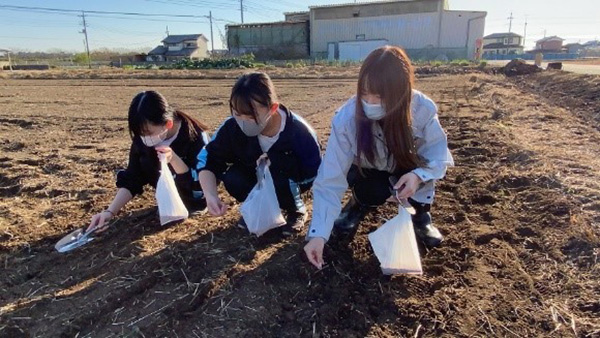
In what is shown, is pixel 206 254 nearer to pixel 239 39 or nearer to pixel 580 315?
pixel 580 315

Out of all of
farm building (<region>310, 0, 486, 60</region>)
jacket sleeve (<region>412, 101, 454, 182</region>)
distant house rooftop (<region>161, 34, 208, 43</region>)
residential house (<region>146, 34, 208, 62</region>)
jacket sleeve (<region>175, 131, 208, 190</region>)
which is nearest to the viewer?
jacket sleeve (<region>412, 101, 454, 182</region>)

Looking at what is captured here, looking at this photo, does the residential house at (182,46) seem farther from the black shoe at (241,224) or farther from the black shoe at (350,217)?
the black shoe at (350,217)

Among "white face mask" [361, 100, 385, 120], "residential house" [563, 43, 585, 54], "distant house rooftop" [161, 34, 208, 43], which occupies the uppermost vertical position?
"distant house rooftop" [161, 34, 208, 43]

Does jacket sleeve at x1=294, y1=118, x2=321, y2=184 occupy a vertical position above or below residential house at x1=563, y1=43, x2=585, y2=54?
below

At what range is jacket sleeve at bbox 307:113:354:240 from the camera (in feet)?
6.20

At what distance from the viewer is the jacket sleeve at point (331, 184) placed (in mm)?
1889

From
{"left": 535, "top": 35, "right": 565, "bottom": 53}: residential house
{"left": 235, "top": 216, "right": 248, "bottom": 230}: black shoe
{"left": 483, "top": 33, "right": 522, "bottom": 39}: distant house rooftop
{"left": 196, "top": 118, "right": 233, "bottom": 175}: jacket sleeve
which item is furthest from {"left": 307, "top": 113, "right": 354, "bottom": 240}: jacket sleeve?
{"left": 535, "top": 35, "right": 565, "bottom": 53}: residential house

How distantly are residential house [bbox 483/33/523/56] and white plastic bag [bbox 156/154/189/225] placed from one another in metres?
66.0

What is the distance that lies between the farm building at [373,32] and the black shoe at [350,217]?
33.9 meters

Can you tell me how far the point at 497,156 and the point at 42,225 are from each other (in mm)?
3777

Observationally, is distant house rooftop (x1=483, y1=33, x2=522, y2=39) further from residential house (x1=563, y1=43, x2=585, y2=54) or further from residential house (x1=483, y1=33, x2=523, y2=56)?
residential house (x1=563, y1=43, x2=585, y2=54)

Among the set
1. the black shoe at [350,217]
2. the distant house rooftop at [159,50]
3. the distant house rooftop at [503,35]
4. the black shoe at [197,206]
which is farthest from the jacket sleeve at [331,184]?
the distant house rooftop at [503,35]

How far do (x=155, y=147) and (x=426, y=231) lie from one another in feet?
5.32

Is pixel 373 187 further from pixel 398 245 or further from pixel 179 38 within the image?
pixel 179 38
